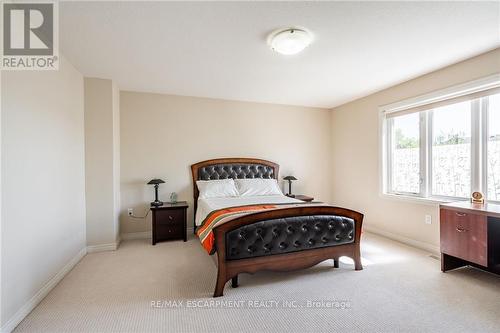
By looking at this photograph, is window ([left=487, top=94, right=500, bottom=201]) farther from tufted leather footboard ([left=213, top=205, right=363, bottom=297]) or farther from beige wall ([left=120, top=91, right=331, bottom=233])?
beige wall ([left=120, top=91, right=331, bottom=233])

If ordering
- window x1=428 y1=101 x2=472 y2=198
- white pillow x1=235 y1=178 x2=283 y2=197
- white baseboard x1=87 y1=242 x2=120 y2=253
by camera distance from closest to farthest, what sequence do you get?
window x1=428 y1=101 x2=472 y2=198 < white baseboard x1=87 y1=242 x2=120 y2=253 < white pillow x1=235 y1=178 x2=283 y2=197

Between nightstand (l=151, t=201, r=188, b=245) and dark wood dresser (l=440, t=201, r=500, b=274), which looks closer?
dark wood dresser (l=440, t=201, r=500, b=274)

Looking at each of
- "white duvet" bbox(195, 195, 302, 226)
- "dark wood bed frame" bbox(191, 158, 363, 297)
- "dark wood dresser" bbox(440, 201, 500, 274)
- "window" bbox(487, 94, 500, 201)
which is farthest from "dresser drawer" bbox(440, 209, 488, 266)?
"white duvet" bbox(195, 195, 302, 226)

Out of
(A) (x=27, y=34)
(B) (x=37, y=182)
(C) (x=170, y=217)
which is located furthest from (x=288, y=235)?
(A) (x=27, y=34)

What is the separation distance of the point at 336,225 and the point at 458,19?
2185 mm

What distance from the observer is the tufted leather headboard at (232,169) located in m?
4.25

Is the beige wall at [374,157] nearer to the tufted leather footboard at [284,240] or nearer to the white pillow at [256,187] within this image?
the tufted leather footboard at [284,240]

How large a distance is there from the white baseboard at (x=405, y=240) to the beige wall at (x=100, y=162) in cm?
427

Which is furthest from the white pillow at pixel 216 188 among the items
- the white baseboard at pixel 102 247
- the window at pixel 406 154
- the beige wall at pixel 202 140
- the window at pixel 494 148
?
the window at pixel 494 148

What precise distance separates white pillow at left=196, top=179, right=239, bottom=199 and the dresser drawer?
2829mm

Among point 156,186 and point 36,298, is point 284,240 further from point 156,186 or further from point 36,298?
point 156,186

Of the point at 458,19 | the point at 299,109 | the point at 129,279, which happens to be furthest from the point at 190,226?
the point at 458,19

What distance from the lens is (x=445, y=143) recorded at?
316cm

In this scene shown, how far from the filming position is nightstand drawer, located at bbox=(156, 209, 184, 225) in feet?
11.9
